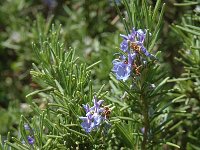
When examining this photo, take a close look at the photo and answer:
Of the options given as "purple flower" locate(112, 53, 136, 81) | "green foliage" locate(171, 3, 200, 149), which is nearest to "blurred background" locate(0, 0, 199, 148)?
"green foliage" locate(171, 3, 200, 149)

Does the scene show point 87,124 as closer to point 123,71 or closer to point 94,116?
point 94,116

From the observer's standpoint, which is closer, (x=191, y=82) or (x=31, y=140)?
(x=31, y=140)

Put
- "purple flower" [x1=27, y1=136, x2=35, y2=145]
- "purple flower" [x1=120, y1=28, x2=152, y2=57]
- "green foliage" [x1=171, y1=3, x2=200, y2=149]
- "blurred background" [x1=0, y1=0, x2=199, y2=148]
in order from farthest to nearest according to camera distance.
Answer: "blurred background" [x1=0, y1=0, x2=199, y2=148] → "green foliage" [x1=171, y1=3, x2=200, y2=149] → "purple flower" [x1=27, y1=136, x2=35, y2=145] → "purple flower" [x1=120, y1=28, x2=152, y2=57]

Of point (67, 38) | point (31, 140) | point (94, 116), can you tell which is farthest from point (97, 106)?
point (67, 38)

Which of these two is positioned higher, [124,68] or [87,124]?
Answer: [124,68]

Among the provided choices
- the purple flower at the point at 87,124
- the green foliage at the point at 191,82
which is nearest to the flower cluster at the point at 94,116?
the purple flower at the point at 87,124

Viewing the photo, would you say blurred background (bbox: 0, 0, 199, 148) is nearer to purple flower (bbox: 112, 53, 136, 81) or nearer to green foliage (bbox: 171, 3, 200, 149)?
green foliage (bbox: 171, 3, 200, 149)

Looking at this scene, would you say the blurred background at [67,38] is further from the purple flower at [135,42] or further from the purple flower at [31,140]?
the purple flower at [135,42]
